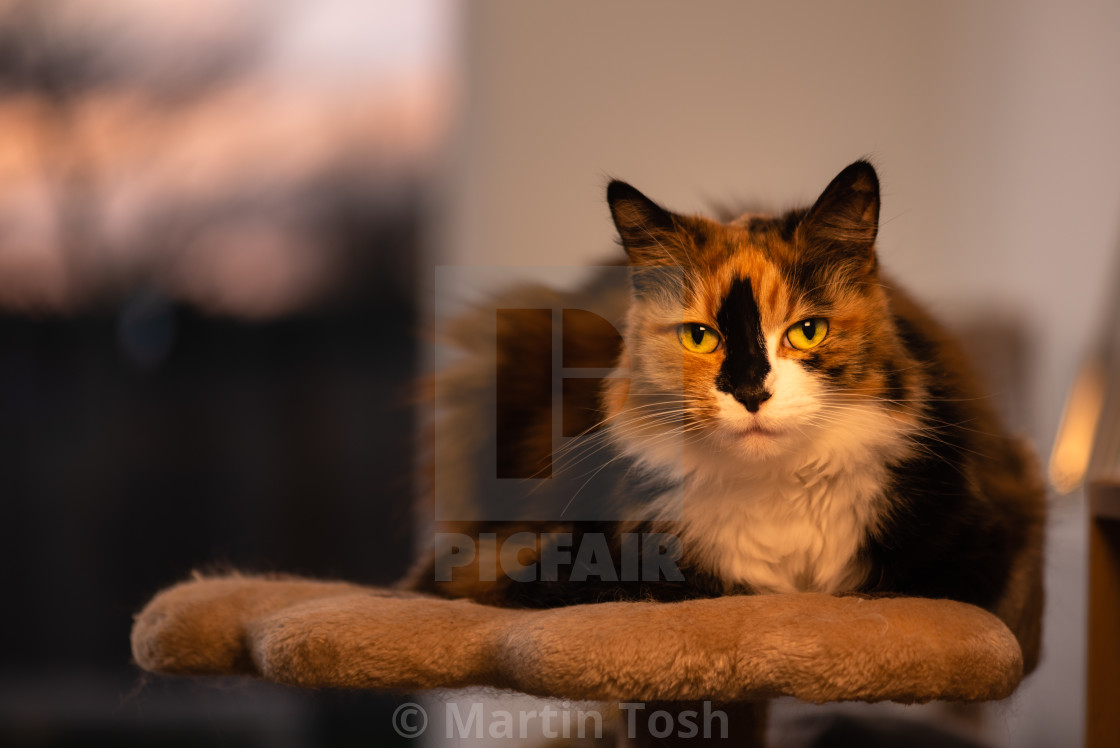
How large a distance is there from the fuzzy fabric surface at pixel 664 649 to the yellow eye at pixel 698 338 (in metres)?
0.24

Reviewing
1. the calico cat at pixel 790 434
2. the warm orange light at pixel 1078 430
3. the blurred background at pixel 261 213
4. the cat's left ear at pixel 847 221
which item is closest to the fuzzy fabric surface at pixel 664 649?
the calico cat at pixel 790 434

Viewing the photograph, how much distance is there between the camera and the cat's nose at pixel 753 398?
0.79 metres

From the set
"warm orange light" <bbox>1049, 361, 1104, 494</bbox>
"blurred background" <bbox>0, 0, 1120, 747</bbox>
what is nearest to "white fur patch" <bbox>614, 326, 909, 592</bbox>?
"warm orange light" <bbox>1049, 361, 1104, 494</bbox>

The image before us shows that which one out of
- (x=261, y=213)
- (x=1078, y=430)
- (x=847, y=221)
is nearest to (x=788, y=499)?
(x=847, y=221)

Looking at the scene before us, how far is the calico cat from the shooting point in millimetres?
834

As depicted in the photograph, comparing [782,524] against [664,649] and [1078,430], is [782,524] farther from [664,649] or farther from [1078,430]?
[1078,430]

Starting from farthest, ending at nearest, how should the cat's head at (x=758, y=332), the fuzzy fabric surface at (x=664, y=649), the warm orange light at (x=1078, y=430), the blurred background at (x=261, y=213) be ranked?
the blurred background at (x=261, y=213) < the warm orange light at (x=1078, y=430) < the cat's head at (x=758, y=332) < the fuzzy fabric surface at (x=664, y=649)

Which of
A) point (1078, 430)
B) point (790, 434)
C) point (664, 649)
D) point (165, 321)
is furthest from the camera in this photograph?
point (165, 321)

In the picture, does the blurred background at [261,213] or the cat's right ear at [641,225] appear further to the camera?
the blurred background at [261,213]

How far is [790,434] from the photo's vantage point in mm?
812

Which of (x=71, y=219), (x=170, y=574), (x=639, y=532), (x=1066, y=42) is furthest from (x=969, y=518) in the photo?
(x=71, y=219)

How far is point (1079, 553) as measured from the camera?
5.34ft

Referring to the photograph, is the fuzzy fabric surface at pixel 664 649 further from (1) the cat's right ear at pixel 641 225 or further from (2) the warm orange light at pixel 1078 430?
(2) the warm orange light at pixel 1078 430

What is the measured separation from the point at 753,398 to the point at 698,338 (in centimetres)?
11
